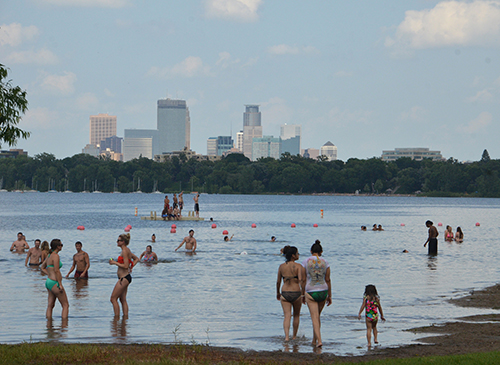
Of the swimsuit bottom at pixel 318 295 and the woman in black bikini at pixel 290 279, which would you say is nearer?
the swimsuit bottom at pixel 318 295

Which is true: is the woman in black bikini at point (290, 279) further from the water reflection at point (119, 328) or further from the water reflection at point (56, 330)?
the water reflection at point (56, 330)

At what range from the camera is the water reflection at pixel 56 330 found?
14.9 metres

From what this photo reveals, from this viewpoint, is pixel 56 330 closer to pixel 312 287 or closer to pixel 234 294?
pixel 312 287

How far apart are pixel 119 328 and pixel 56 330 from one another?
4.95 ft

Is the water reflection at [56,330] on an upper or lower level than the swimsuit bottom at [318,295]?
lower

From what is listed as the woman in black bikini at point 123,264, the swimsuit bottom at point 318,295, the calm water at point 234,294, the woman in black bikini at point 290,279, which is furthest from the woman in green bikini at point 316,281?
the woman in black bikini at point 123,264

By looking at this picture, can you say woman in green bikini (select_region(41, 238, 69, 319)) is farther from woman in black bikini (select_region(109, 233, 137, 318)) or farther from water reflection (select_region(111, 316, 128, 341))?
water reflection (select_region(111, 316, 128, 341))

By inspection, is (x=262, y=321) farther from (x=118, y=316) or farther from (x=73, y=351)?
(x=73, y=351)

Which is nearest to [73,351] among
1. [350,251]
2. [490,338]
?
[490,338]

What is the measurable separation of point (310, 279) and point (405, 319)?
5639 mm

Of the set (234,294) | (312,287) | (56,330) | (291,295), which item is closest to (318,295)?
(312,287)

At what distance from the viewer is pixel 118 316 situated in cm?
1748

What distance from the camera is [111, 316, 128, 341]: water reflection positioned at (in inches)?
601

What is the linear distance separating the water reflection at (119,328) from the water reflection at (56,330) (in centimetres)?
113
